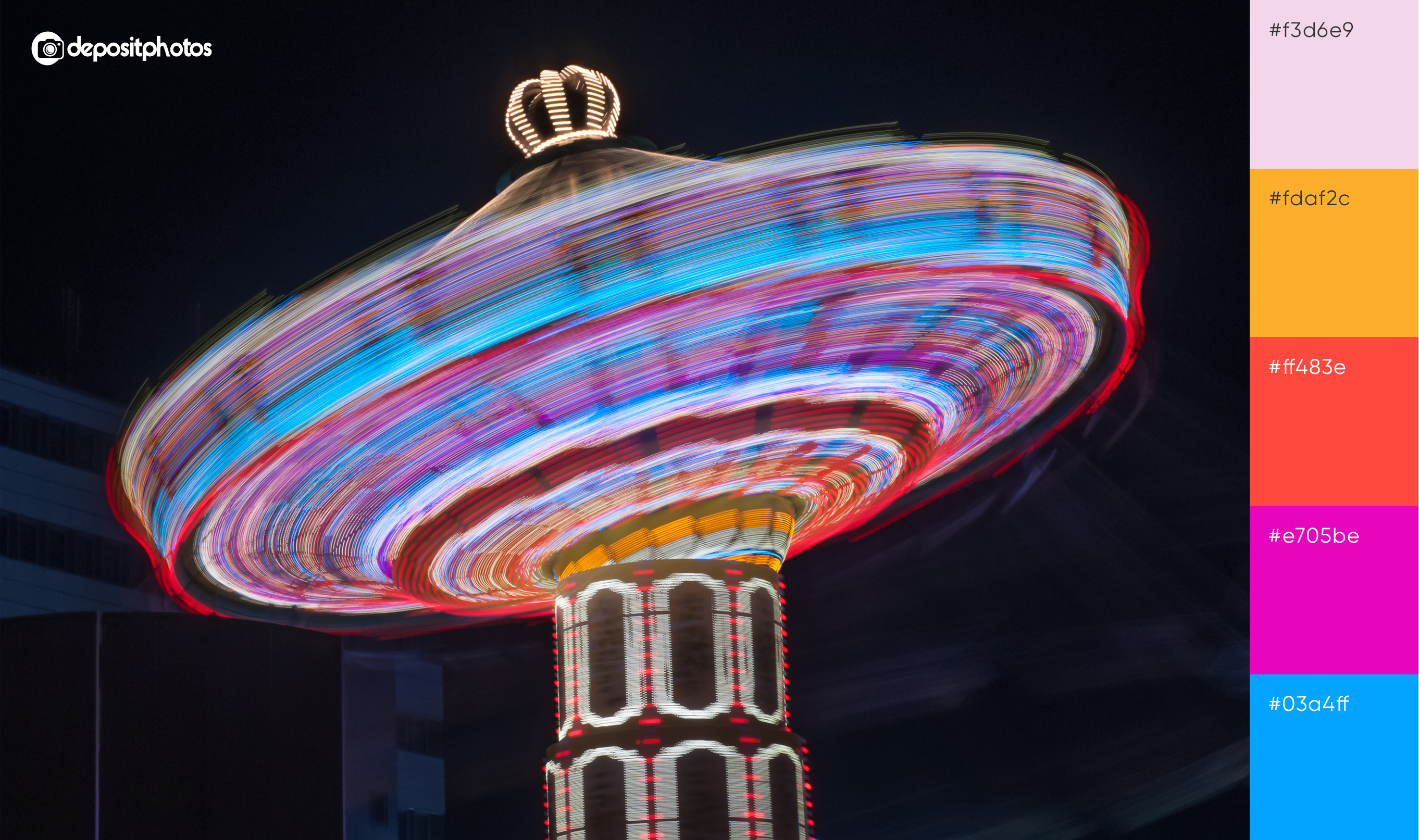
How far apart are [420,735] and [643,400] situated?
4073 centimetres

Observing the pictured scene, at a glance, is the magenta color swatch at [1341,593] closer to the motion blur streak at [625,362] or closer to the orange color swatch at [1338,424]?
the orange color swatch at [1338,424]

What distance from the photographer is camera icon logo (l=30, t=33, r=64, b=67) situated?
17906mm

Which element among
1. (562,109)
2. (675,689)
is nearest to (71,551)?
(675,689)

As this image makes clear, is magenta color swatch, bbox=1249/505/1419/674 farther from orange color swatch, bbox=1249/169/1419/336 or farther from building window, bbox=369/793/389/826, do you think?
building window, bbox=369/793/389/826

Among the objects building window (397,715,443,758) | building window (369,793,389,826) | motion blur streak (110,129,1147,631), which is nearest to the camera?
motion blur streak (110,129,1147,631)

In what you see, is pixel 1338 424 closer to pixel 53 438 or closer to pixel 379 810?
pixel 379 810

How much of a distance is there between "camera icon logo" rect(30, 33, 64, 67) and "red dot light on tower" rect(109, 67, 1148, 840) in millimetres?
3164

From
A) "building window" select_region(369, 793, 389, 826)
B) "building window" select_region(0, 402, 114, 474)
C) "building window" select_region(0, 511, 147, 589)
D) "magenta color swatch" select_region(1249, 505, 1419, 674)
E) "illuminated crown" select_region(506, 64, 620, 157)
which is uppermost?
"building window" select_region(0, 402, 114, 474)

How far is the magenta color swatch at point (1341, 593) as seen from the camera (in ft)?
52.1

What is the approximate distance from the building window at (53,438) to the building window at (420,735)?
11.9 metres

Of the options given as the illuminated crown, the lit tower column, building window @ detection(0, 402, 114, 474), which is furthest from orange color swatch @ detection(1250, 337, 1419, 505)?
building window @ detection(0, 402, 114, 474)

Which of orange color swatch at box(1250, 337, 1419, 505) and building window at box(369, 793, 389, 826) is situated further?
building window at box(369, 793, 389, 826)

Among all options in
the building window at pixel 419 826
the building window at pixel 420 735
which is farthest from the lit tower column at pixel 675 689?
the building window at pixel 419 826

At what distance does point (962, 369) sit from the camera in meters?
20.4
